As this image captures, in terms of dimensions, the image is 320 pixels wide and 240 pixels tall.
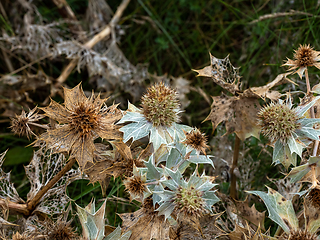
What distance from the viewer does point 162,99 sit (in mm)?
1103

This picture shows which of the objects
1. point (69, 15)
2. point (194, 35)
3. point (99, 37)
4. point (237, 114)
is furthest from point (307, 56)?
point (69, 15)

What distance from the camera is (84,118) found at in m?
1.05

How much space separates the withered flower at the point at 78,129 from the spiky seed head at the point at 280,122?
24.1 inches

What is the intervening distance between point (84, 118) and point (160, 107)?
0.98ft

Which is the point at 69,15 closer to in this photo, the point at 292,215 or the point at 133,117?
the point at 133,117

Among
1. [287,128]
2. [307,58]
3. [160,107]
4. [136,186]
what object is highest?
[307,58]

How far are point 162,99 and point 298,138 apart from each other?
0.58 metres

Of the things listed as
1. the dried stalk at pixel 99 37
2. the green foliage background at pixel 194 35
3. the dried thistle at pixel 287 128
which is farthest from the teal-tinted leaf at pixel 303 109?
the dried stalk at pixel 99 37

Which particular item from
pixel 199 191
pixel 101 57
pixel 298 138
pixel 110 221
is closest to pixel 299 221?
pixel 298 138

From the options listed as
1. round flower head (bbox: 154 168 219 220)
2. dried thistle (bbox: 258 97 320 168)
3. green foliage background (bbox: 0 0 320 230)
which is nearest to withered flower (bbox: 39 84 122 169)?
round flower head (bbox: 154 168 219 220)

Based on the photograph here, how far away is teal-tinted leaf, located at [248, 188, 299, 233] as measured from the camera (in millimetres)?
1150

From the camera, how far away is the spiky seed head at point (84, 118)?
3.45 feet

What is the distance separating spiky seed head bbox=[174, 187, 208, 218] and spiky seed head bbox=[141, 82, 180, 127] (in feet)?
0.95

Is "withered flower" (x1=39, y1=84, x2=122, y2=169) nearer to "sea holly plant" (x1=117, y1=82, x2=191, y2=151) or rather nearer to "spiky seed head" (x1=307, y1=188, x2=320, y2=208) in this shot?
"sea holly plant" (x1=117, y1=82, x2=191, y2=151)
